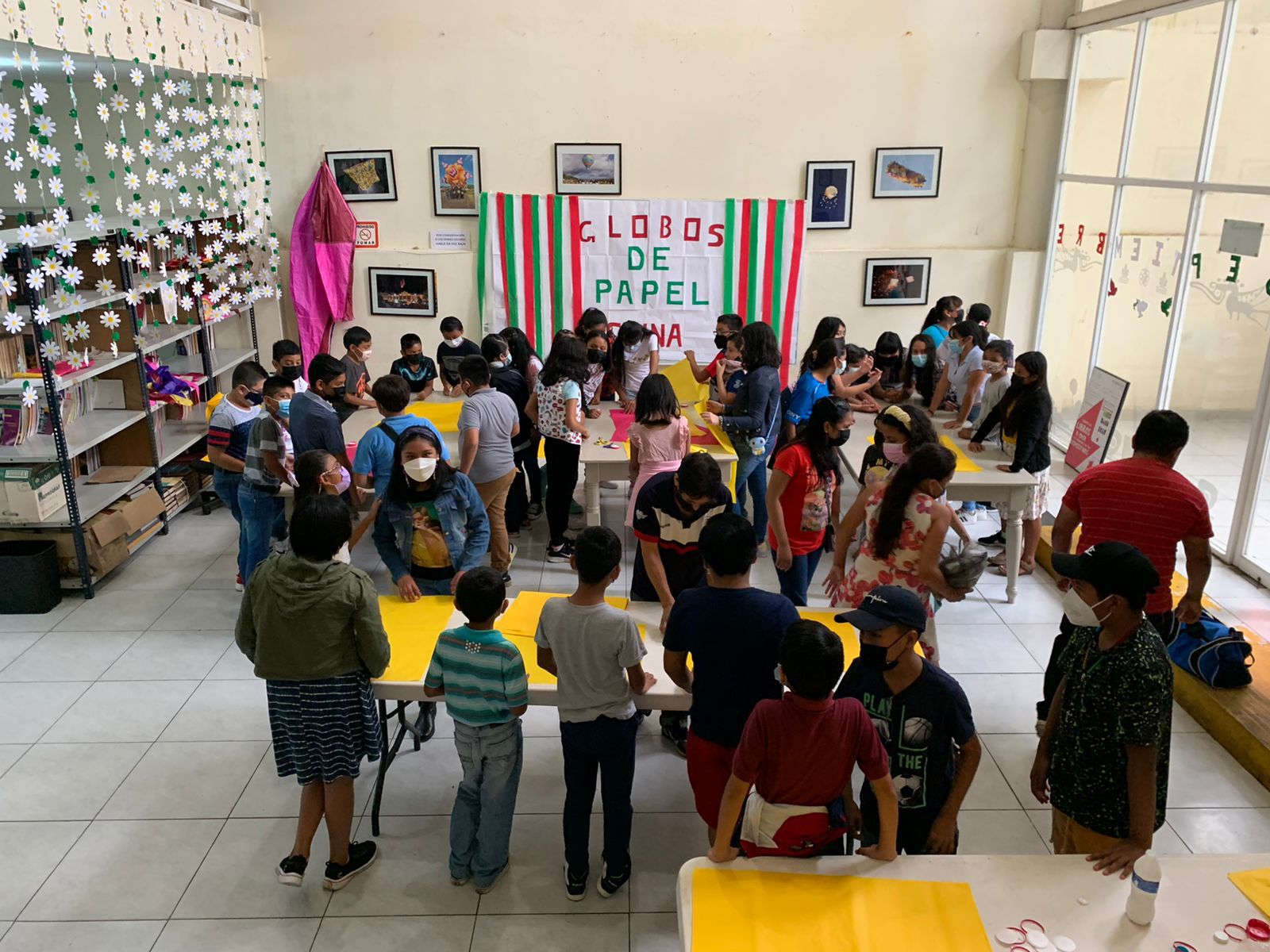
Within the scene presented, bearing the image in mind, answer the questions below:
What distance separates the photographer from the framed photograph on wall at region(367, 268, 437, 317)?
7.99 metres

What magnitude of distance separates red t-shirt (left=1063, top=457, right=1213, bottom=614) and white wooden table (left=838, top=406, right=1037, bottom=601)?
52.2 inches

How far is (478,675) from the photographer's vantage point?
2.87 m

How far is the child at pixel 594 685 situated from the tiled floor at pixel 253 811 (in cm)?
35

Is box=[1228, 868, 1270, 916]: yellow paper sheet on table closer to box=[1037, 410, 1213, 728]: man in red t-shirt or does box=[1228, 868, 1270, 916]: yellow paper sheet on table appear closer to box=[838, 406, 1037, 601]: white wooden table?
box=[1037, 410, 1213, 728]: man in red t-shirt

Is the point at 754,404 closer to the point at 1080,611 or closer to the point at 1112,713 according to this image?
the point at 1080,611

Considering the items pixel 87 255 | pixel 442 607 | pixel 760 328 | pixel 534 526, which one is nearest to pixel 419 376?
pixel 534 526

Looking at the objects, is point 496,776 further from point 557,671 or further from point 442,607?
point 442,607

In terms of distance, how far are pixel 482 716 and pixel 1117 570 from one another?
6.06 ft

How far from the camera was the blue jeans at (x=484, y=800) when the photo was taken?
2992 mm

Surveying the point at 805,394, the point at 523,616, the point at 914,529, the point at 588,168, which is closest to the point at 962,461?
the point at 805,394

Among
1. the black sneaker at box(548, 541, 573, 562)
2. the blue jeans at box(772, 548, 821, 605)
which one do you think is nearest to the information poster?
the blue jeans at box(772, 548, 821, 605)

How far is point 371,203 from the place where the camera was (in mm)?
7863

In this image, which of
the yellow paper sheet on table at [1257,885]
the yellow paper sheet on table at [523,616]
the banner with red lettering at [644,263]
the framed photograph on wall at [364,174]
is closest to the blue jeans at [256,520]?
the yellow paper sheet on table at [523,616]

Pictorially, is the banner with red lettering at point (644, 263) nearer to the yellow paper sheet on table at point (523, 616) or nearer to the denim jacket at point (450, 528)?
the denim jacket at point (450, 528)
